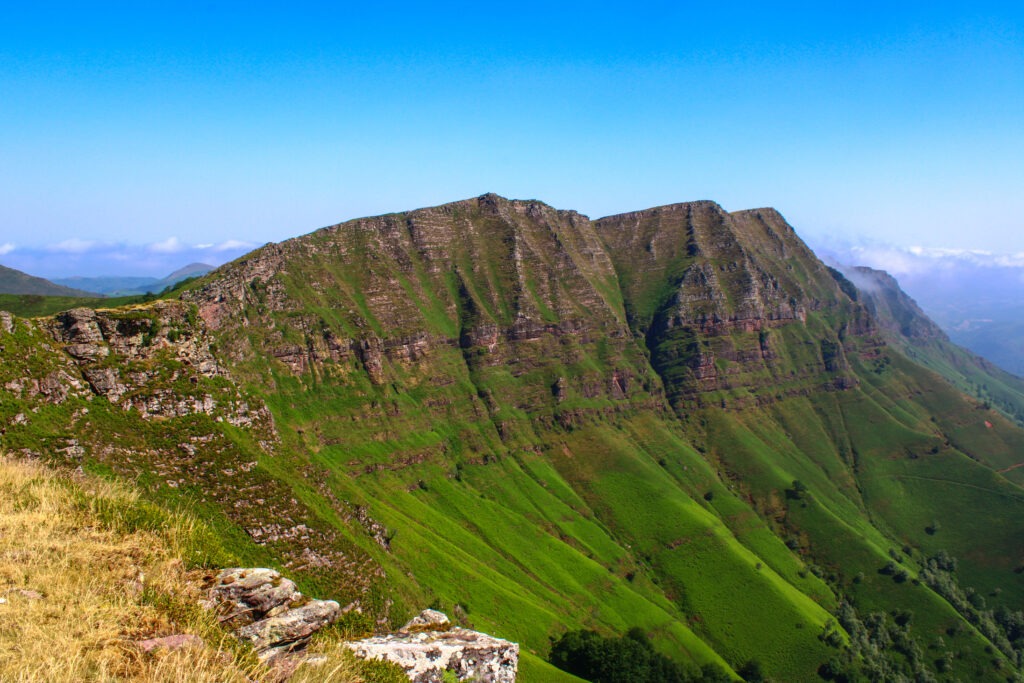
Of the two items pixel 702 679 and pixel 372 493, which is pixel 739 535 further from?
pixel 372 493

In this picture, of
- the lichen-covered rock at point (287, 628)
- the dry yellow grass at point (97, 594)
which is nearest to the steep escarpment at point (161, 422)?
the dry yellow grass at point (97, 594)

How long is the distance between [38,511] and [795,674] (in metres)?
151

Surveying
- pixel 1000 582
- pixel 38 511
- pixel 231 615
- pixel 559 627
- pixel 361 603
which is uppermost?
pixel 38 511

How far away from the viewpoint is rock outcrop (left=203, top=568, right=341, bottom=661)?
15.1 meters

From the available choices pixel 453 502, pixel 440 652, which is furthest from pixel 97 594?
pixel 453 502

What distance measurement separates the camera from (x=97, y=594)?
43.6ft

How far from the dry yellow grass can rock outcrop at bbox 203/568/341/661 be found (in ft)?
2.97

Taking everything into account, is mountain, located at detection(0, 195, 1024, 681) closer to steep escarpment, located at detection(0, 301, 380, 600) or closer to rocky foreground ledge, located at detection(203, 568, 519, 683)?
steep escarpment, located at detection(0, 301, 380, 600)

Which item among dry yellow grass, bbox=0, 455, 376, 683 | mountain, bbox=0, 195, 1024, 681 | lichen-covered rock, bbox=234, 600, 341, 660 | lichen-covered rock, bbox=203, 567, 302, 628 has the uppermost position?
dry yellow grass, bbox=0, 455, 376, 683

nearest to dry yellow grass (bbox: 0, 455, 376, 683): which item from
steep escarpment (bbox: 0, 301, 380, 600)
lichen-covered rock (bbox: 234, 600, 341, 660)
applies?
lichen-covered rock (bbox: 234, 600, 341, 660)

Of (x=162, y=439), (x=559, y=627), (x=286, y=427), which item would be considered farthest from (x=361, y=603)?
(x=286, y=427)

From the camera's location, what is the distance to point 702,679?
10569cm

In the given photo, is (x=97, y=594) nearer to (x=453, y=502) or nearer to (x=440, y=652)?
(x=440, y=652)

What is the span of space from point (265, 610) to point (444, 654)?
590 cm
